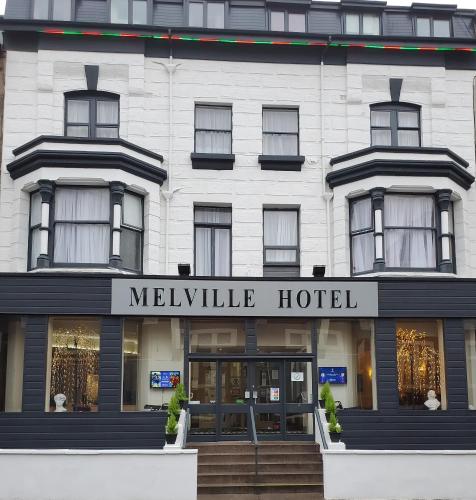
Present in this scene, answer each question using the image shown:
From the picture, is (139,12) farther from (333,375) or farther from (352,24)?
(333,375)

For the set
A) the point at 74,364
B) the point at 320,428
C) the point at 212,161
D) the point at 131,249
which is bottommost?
the point at 320,428

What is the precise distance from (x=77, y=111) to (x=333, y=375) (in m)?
9.88

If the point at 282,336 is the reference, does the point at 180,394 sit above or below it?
below

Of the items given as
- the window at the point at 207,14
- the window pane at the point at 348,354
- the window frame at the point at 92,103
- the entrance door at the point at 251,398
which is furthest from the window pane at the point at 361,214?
the window frame at the point at 92,103

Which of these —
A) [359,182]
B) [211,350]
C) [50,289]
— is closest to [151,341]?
[211,350]

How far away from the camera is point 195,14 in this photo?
2211 cm

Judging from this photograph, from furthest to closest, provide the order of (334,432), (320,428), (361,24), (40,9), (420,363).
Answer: (361,24) → (40,9) → (420,363) → (320,428) → (334,432)

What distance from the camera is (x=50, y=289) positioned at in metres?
19.1

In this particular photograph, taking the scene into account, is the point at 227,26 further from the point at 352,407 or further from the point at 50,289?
the point at 352,407

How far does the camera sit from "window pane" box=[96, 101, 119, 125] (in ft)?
68.5

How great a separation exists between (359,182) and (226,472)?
8.33 metres

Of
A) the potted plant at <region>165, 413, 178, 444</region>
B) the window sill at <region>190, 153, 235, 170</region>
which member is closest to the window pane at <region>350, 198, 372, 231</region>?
the window sill at <region>190, 153, 235, 170</region>

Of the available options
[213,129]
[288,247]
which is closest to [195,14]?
[213,129]

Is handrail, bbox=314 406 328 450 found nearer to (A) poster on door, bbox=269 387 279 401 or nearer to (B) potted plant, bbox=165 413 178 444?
(A) poster on door, bbox=269 387 279 401
